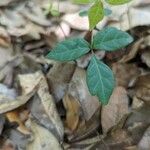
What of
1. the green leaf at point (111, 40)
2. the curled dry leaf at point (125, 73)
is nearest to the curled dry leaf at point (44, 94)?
the curled dry leaf at point (125, 73)

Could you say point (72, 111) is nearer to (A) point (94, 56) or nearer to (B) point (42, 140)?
(B) point (42, 140)

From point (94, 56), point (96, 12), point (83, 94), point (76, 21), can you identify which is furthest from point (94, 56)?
point (76, 21)

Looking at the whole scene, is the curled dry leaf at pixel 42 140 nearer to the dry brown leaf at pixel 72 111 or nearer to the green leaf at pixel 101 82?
the dry brown leaf at pixel 72 111

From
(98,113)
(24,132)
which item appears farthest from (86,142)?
(24,132)

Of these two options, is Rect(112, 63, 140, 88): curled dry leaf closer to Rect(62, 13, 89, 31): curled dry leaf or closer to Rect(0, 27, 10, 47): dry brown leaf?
Rect(62, 13, 89, 31): curled dry leaf

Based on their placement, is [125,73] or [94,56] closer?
[94,56]

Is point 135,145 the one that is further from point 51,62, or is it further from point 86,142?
point 51,62

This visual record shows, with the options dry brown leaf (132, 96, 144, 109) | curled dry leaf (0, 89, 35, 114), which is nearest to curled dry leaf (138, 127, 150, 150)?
dry brown leaf (132, 96, 144, 109)
